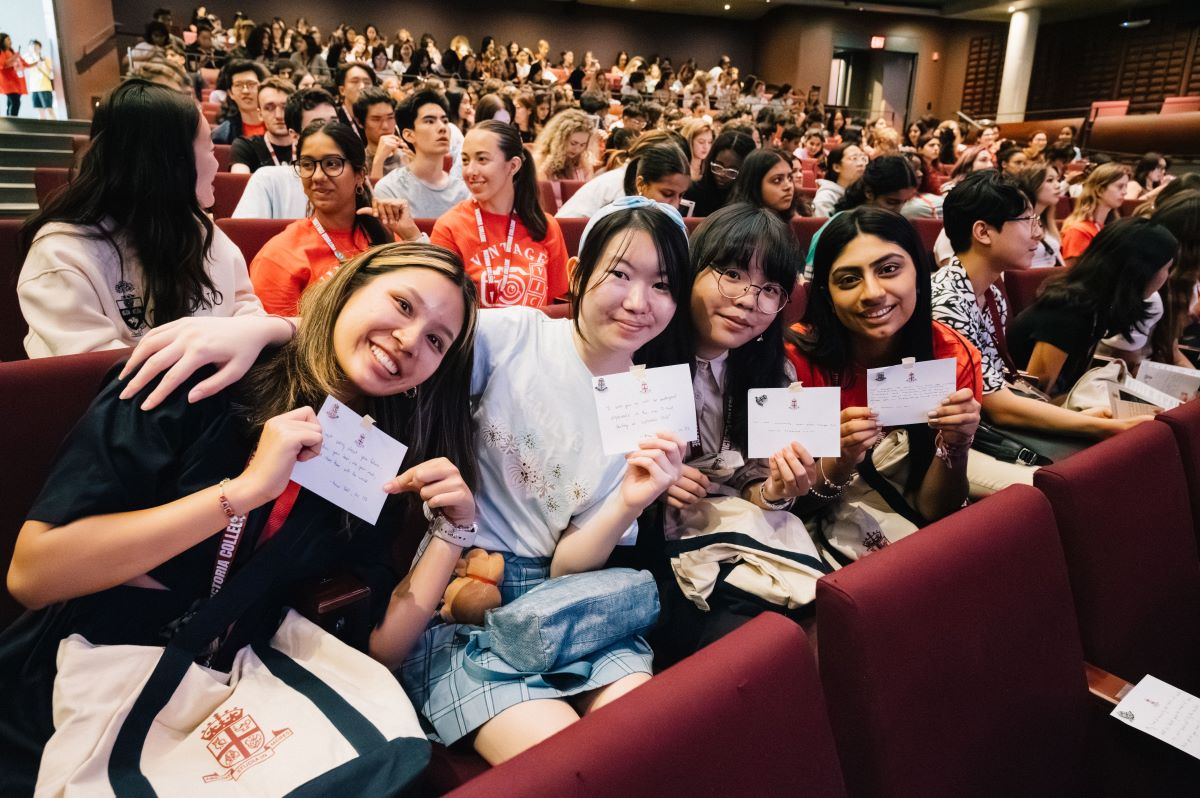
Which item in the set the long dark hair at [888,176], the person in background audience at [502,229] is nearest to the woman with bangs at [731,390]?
the person in background audience at [502,229]

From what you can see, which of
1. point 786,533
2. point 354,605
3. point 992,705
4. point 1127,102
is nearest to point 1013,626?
point 992,705

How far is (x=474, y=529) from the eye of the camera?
108 centimetres

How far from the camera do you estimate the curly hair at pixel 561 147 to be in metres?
4.48

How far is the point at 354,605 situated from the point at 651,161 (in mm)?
2447

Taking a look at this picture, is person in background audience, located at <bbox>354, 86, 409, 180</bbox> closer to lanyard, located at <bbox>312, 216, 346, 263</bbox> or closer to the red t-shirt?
lanyard, located at <bbox>312, 216, 346, 263</bbox>

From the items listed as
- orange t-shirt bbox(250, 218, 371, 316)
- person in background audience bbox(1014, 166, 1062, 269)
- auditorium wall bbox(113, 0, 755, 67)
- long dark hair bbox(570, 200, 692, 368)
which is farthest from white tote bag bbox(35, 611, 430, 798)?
auditorium wall bbox(113, 0, 755, 67)

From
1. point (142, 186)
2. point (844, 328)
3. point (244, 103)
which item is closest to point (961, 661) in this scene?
point (844, 328)

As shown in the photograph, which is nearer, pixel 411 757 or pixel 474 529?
pixel 411 757

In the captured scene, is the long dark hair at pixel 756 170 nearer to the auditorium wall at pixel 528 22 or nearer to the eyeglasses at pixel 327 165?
the eyeglasses at pixel 327 165

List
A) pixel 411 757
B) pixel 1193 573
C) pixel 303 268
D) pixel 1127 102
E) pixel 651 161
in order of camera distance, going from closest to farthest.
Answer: pixel 411 757 → pixel 1193 573 → pixel 303 268 → pixel 651 161 → pixel 1127 102

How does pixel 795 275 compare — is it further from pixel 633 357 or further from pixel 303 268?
pixel 303 268

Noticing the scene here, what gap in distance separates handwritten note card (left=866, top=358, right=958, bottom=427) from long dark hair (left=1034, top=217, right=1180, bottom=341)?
117cm

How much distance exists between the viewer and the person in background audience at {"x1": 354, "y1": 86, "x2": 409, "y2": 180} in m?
3.58

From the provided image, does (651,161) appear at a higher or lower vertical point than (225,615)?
higher
